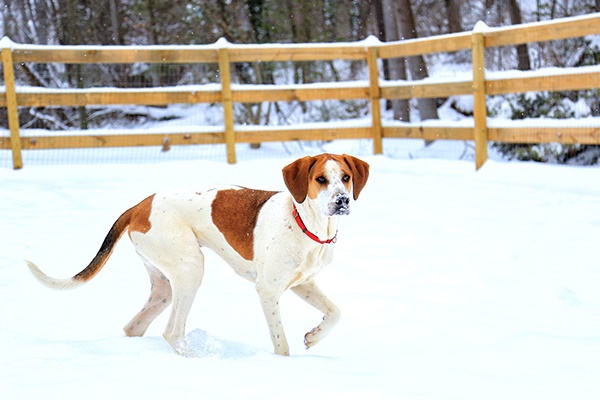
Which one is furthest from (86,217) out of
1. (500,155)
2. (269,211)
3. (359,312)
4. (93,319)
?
(500,155)

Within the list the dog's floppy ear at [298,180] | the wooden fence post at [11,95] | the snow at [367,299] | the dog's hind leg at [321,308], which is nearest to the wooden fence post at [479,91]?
the snow at [367,299]

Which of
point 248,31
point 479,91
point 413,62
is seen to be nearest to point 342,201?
point 479,91

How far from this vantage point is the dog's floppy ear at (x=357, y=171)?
13.7 ft

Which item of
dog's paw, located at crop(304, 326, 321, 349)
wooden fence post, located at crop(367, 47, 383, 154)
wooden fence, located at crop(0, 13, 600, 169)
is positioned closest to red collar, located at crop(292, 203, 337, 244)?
dog's paw, located at crop(304, 326, 321, 349)

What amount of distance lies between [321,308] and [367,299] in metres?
1.32

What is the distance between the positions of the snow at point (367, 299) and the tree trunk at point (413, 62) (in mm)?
3664

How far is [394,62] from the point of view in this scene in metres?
14.7

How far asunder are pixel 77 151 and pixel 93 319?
8.05 meters

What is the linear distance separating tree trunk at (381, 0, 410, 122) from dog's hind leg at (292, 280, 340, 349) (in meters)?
10.4

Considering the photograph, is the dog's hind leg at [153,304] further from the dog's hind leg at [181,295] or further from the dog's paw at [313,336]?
the dog's paw at [313,336]

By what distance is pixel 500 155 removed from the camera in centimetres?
1104

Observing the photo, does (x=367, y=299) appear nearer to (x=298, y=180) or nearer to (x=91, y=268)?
(x=298, y=180)

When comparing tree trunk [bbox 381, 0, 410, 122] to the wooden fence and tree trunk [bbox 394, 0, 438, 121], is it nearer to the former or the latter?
tree trunk [bbox 394, 0, 438, 121]

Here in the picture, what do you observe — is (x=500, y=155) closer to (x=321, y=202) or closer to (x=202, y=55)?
(x=202, y=55)
